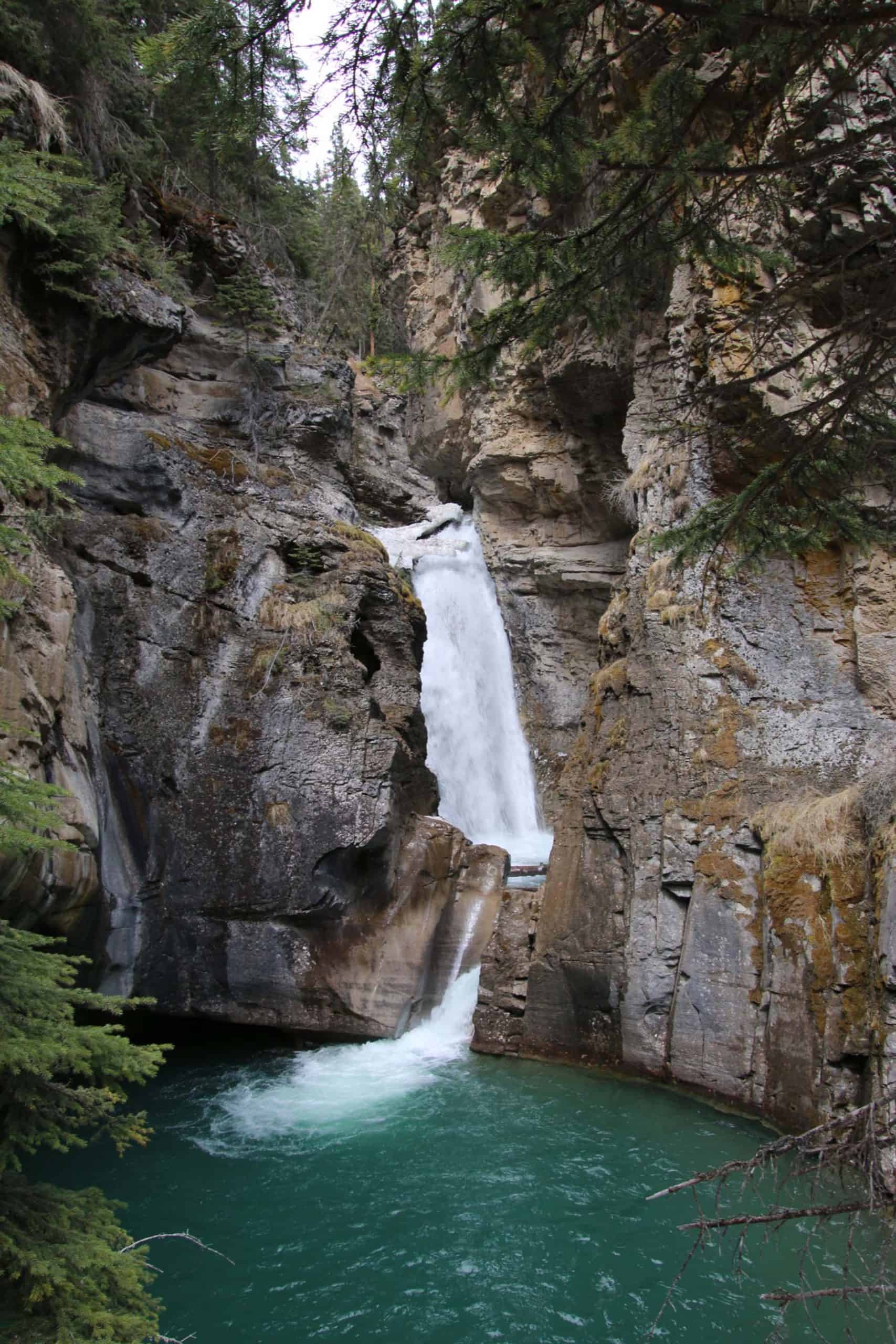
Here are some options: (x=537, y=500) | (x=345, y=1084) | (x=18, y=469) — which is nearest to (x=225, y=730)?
(x=345, y=1084)

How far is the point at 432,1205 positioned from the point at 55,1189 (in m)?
3.96

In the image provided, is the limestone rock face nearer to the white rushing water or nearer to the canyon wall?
the white rushing water

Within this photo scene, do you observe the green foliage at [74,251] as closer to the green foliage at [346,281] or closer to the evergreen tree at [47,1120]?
the evergreen tree at [47,1120]

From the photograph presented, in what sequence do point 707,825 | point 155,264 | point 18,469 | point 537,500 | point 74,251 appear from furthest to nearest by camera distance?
point 537,500
point 155,264
point 74,251
point 707,825
point 18,469

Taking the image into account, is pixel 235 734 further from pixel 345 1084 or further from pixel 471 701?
pixel 471 701

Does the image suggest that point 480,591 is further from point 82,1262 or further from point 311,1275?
point 82,1262

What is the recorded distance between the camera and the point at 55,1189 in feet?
14.1

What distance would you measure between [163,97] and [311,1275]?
1805 centimetres

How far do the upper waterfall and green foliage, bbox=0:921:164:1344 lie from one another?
10920 millimetres

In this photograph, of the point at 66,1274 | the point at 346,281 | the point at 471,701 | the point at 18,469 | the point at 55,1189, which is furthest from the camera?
the point at 346,281

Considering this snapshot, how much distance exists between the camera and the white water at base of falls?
28.7ft

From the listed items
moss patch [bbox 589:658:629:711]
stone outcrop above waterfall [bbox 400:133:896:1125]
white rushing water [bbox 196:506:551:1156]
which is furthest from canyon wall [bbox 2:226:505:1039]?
moss patch [bbox 589:658:629:711]

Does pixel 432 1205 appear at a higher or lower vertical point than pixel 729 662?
lower

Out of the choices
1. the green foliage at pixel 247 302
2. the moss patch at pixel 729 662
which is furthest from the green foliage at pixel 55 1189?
the green foliage at pixel 247 302
